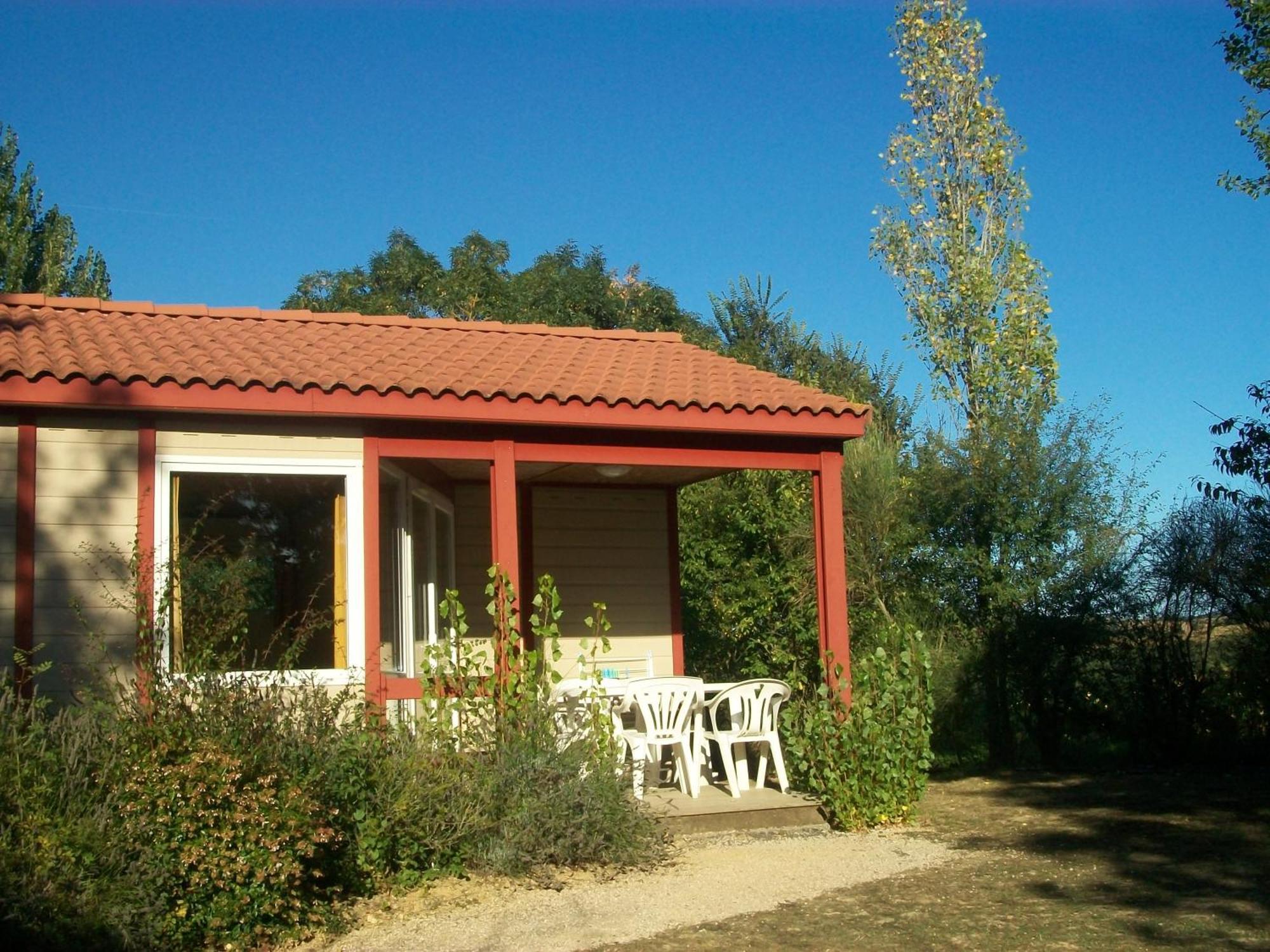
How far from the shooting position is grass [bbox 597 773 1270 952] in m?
5.40

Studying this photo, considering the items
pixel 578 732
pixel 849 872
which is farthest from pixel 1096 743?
pixel 578 732

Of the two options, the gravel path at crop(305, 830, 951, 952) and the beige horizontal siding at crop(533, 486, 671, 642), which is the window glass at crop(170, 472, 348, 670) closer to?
the gravel path at crop(305, 830, 951, 952)

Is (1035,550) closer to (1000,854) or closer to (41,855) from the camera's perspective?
(1000,854)

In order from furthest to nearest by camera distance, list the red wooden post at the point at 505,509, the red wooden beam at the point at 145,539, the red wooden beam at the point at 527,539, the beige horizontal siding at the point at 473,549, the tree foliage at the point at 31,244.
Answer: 1. the tree foliage at the point at 31,244
2. the red wooden beam at the point at 527,539
3. the beige horizontal siding at the point at 473,549
4. the red wooden post at the point at 505,509
5. the red wooden beam at the point at 145,539

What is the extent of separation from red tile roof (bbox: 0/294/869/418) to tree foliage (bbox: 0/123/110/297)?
58.1 ft

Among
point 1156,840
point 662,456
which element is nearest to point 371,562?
point 662,456

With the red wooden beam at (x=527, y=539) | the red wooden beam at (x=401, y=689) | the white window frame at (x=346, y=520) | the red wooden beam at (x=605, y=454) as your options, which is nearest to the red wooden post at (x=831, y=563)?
the red wooden beam at (x=605, y=454)

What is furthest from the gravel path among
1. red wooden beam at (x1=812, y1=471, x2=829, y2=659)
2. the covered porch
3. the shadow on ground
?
red wooden beam at (x1=812, y1=471, x2=829, y2=659)

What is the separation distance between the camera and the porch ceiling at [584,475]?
9.91 m

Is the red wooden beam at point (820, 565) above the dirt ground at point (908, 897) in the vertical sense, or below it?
above

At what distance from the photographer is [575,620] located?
443 inches

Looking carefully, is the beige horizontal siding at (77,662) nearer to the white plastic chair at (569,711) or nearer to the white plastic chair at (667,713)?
the white plastic chair at (569,711)

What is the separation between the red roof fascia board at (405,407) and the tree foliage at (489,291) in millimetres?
17308

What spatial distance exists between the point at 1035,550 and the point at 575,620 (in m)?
4.54
